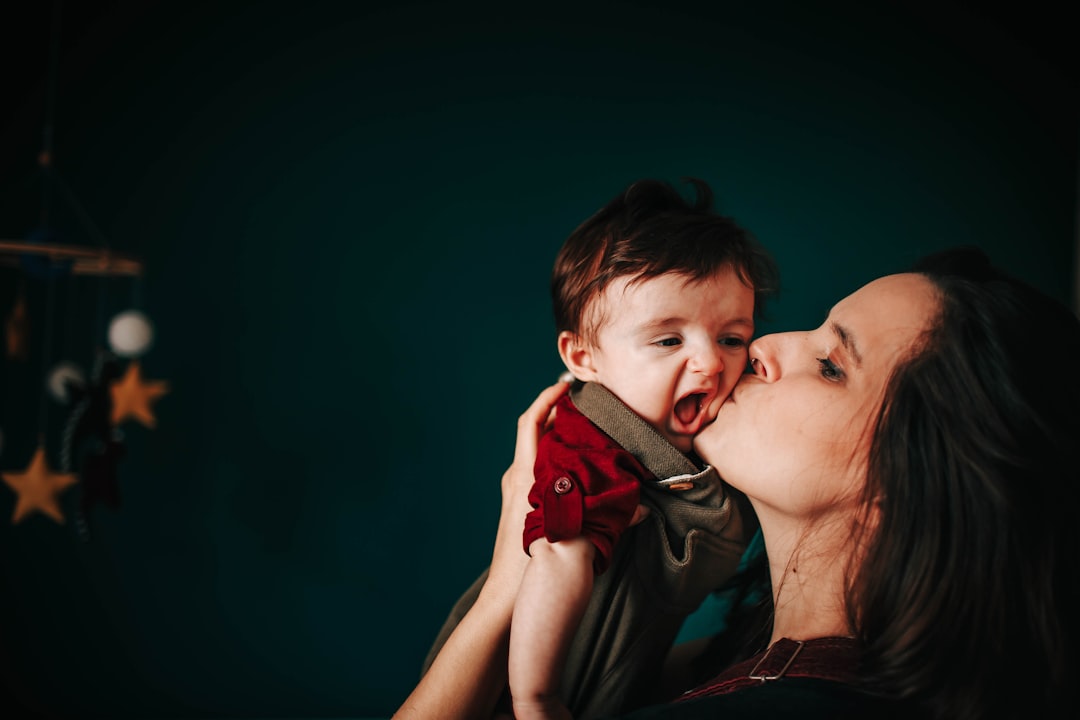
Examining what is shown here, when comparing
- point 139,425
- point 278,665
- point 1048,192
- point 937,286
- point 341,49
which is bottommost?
point 278,665

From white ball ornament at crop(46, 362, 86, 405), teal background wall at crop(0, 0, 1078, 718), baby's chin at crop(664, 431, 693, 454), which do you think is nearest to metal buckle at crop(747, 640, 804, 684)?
baby's chin at crop(664, 431, 693, 454)

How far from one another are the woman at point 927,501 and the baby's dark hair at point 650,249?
21 centimetres

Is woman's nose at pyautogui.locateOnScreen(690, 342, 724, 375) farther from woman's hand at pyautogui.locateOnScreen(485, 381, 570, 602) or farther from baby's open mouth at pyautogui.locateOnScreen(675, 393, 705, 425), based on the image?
woman's hand at pyautogui.locateOnScreen(485, 381, 570, 602)

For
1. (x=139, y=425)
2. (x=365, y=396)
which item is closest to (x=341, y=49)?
(x=365, y=396)

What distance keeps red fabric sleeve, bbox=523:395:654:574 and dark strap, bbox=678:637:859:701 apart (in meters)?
0.20

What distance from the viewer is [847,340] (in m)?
0.87

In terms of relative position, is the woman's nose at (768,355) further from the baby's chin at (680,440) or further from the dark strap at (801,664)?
the dark strap at (801,664)

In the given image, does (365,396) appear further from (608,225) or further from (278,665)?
(608,225)

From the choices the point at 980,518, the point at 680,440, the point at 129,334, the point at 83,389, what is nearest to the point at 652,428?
the point at 680,440

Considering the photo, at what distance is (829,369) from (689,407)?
207mm

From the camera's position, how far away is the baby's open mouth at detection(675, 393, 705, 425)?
1.03 meters

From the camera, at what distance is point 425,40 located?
2197 millimetres

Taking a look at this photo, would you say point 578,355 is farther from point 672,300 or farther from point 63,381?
point 63,381

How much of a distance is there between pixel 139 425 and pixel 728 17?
208cm
